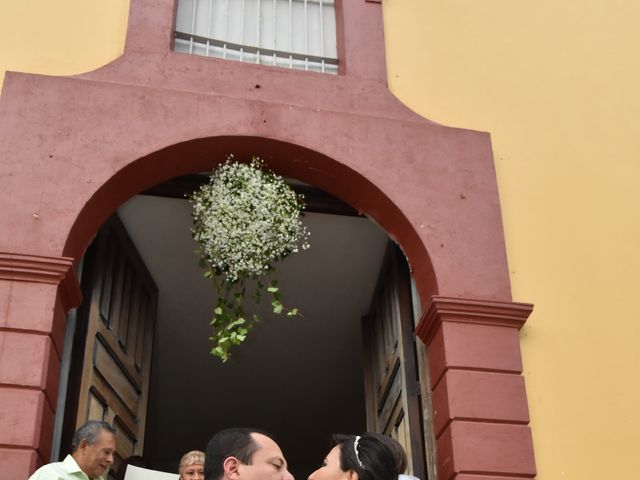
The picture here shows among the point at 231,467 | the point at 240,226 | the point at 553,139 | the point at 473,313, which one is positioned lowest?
the point at 231,467

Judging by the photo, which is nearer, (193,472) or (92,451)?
(92,451)

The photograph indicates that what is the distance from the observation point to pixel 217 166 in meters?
6.09

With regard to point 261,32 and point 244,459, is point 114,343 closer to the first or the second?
point 261,32

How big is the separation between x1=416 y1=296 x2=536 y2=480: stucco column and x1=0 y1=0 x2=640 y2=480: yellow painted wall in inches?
7.0

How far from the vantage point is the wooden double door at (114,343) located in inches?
222

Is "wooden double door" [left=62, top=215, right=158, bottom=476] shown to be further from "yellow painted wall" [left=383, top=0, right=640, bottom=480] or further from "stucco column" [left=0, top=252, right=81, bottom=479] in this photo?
"yellow painted wall" [left=383, top=0, right=640, bottom=480]

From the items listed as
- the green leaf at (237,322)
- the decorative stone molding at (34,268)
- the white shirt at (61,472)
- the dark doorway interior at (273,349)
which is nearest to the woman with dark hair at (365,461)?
the white shirt at (61,472)

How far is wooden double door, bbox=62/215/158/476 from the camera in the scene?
5.64 m

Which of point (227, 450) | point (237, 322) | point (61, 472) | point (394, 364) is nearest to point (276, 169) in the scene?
point (237, 322)

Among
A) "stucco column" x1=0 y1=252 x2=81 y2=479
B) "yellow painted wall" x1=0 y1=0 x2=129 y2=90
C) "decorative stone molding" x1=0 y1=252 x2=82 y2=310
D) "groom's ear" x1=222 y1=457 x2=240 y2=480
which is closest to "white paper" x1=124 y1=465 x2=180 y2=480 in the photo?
"stucco column" x1=0 y1=252 x2=81 y2=479

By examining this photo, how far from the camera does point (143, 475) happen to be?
535 centimetres

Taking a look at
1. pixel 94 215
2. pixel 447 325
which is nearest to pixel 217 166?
pixel 94 215

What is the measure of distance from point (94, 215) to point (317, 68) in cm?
205

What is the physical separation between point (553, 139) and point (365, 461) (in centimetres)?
340
